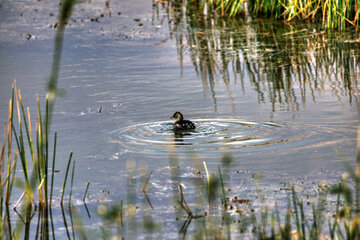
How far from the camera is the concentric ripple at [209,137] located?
24.3 feet

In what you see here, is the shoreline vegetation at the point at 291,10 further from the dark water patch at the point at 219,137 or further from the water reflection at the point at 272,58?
the dark water patch at the point at 219,137

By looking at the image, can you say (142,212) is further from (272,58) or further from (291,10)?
(291,10)

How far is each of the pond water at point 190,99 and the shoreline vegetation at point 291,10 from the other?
0.42 metres

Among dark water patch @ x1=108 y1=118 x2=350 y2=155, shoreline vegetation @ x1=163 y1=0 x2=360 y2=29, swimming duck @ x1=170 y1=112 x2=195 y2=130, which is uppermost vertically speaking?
shoreline vegetation @ x1=163 y1=0 x2=360 y2=29

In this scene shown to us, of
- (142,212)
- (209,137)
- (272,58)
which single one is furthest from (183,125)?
(272,58)

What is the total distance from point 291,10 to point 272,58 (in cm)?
328

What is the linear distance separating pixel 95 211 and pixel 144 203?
0.45 metres

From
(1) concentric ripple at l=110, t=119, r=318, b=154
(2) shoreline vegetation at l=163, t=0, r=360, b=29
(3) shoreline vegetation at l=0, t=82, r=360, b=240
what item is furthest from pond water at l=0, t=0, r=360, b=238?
(2) shoreline vegetation at l=163, t=0, r=360, b=29

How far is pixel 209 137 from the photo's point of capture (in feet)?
25.7

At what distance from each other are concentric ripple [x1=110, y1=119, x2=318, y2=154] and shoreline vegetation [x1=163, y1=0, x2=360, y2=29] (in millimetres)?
6553

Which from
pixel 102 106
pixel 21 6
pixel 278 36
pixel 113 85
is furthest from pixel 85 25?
pixel 102 106

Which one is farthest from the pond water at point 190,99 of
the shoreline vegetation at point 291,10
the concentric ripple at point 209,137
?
the shoreline vegetation at point 291,10

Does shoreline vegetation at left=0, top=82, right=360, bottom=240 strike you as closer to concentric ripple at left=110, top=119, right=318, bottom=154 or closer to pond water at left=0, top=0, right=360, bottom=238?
pond water at left=0, top=0, right=360, bottom=238

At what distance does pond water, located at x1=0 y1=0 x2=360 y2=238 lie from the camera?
21.3 feet
